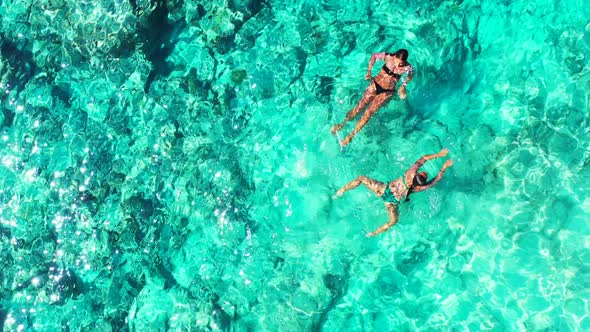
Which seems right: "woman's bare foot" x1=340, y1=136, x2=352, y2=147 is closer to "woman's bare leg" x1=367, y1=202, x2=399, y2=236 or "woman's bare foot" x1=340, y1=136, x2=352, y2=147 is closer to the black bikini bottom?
the black bikini bottom

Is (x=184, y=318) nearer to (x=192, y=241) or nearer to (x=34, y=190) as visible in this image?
(x=192, y=241)

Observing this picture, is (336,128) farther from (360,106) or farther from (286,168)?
(286,168)

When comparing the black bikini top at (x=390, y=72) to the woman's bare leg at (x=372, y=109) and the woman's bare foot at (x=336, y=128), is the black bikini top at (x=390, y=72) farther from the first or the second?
the woman's bare foot at (x=336, y=128)

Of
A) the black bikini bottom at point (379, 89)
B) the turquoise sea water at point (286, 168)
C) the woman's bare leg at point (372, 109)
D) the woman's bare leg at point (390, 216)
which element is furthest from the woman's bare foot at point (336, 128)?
the woman's bare leg at point (390, 216)

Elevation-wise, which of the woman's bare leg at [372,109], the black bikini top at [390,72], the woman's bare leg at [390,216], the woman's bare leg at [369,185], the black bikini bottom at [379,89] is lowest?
the woman's bare leg at [390,216]

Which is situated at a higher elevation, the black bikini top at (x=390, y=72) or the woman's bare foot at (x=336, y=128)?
the black bikini top at (x=390, y=72)

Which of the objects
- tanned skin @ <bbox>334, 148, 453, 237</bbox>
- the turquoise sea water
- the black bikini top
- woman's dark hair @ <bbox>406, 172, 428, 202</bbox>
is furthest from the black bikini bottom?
woman's dark hair @ <bbox>406, 172, 428, 202</bbox>

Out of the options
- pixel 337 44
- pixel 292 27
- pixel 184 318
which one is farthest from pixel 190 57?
pixel 184 318

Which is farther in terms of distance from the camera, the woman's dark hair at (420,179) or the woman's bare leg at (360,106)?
the woman's bare leg at (360,106)
